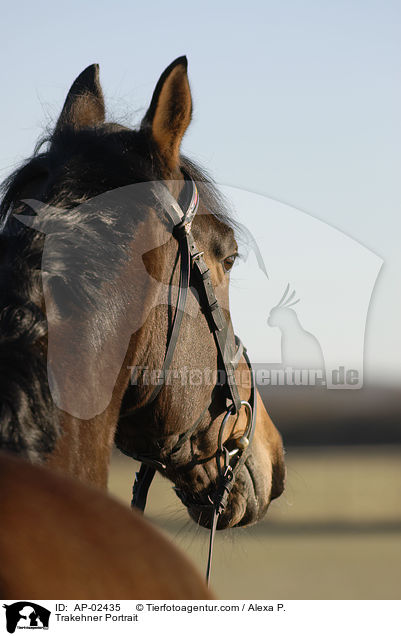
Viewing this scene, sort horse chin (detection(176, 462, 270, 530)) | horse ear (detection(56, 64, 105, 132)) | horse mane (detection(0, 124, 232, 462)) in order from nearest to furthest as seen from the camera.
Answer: horse mane (detection(0, 124, 232, 462))
horse ear (detection(56, 64, 105, 132))
horse chin (detection(176, 462, 270, 530))

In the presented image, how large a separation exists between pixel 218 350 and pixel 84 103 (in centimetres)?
107

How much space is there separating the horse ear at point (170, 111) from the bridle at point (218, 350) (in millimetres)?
147

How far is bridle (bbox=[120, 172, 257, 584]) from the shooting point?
2.30 m

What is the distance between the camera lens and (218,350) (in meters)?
2.54

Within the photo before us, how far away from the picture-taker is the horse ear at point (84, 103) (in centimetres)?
257

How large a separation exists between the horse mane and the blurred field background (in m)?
1.14

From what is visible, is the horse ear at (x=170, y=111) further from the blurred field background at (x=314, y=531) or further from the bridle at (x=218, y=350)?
the blurred field background at (x=314, y=531)

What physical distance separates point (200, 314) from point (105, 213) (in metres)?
0.56

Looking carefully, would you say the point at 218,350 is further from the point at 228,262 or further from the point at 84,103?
the point at 84,103

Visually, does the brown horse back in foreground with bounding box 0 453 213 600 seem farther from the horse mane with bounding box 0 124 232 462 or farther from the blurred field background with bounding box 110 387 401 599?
the blurred field background with bounding box 110 387 401 599

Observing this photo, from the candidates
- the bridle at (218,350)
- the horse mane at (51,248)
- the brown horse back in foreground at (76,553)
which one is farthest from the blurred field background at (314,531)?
the brown horse back in foreground at (76,553)

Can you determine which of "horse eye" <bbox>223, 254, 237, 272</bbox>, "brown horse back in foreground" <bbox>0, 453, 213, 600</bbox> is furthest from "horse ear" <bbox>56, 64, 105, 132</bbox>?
"brown horse back in foreground" <bbox>0, 453, 213, 600</bbox>

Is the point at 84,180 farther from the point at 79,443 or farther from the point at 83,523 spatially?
the point at 83,523
